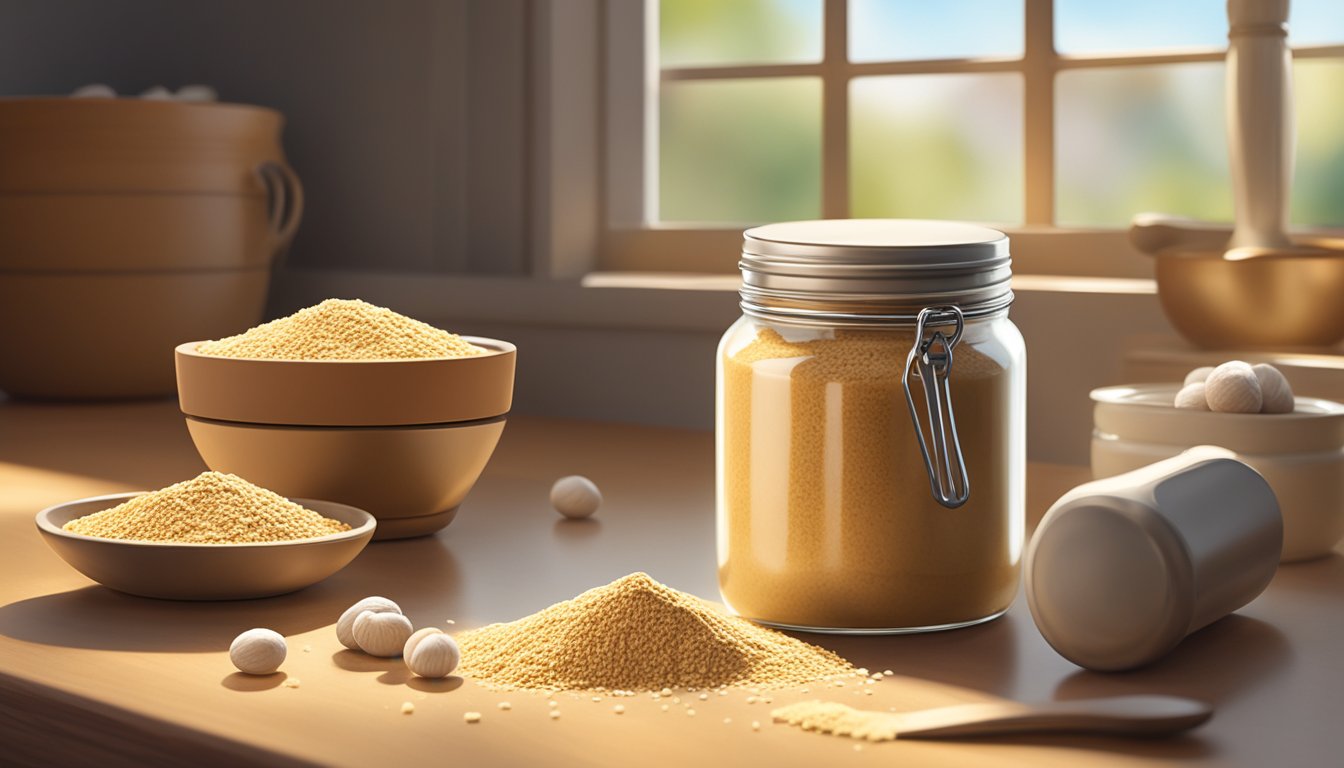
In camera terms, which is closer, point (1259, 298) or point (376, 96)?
point (1259, 298)

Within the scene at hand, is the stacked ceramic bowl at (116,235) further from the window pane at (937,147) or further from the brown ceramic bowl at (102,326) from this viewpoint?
the window pane at (937,147)

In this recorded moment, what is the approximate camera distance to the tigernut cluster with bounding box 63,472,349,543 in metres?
0.76

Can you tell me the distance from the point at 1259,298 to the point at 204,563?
0.78 meters

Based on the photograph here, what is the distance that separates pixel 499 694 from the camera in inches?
24.7

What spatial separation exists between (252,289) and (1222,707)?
4.33 feet

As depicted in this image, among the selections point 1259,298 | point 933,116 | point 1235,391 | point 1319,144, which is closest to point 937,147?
point 933,116

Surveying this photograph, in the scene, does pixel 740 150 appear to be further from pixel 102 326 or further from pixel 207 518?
pixel 207 518

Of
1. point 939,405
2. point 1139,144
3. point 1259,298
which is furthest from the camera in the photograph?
point 1139,144

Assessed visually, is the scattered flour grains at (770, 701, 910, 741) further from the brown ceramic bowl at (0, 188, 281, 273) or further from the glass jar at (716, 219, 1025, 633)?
the brown ceramic bowl at (0, 188, 281, 273)

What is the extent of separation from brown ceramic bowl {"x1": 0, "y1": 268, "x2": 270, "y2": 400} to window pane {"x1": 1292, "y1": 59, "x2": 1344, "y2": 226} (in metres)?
1.11

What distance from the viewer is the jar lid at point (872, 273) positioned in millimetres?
688

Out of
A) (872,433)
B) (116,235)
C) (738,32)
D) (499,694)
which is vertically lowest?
(499,694)

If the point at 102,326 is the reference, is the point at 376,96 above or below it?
above

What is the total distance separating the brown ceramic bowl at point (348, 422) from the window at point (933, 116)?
0.78 metres
